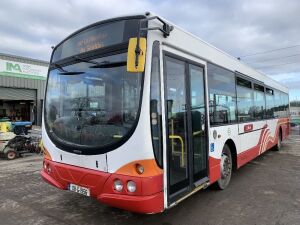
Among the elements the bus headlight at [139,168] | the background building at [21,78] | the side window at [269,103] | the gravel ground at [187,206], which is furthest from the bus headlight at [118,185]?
the background building at [21,78]

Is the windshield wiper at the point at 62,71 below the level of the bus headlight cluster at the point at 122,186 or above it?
above

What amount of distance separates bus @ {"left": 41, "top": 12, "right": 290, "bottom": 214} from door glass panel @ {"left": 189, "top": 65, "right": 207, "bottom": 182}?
0.02 m

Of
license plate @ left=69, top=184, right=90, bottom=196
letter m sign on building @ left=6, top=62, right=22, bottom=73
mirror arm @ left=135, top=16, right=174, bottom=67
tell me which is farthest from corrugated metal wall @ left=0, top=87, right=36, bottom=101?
mirror arm @ left=135, top=16, right=174, bottom=67

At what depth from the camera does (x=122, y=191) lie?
3727mm

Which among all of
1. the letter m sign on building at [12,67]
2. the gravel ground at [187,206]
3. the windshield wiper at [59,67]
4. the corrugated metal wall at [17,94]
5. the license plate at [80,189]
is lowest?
the gravel ground at [187,206]

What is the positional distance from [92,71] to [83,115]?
658 millimetres

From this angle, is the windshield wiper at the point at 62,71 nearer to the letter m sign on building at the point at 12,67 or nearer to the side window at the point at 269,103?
the side window at the point at 269,103

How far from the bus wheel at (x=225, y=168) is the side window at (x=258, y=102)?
2.30 m

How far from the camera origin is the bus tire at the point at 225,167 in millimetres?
6022

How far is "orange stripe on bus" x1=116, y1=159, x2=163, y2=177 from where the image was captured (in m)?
3.65

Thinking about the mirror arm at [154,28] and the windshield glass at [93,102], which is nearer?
the mirror arm at [154,28]

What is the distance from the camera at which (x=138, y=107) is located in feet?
12.3

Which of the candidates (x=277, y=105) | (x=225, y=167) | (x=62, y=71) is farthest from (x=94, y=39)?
(x=277, y=105)

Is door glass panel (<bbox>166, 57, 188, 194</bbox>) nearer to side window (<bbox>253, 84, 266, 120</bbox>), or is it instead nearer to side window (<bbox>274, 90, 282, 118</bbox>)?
side window (<bbox>253, 84, 266, 120</bbox>)
